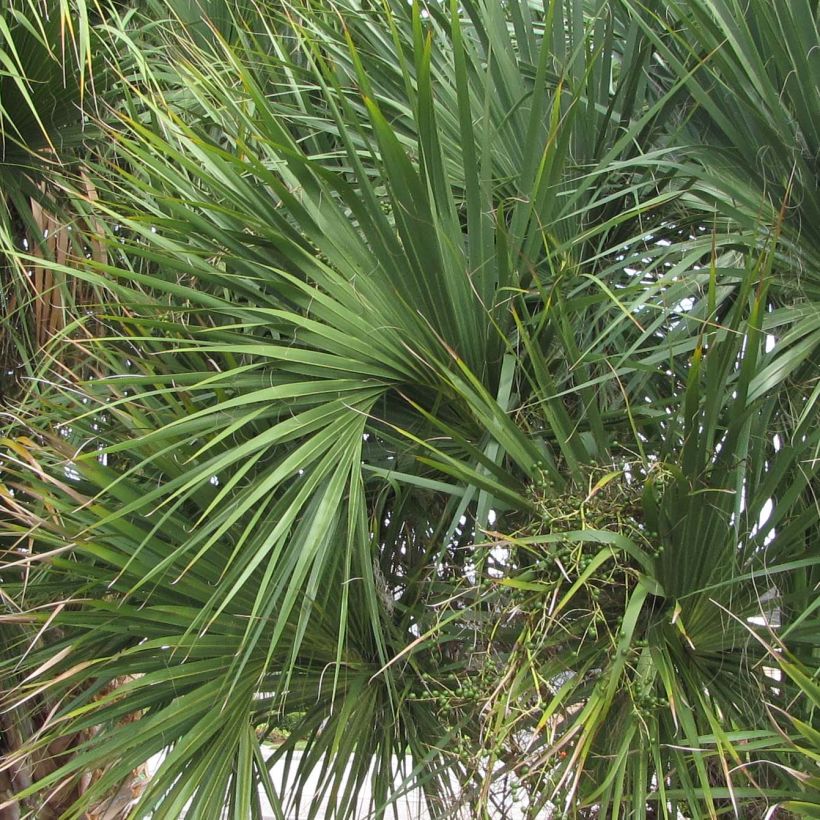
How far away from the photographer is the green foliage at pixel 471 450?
1.40 metres

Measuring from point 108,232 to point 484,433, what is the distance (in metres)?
0.99

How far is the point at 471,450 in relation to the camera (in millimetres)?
1473

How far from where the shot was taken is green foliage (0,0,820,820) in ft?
4.60

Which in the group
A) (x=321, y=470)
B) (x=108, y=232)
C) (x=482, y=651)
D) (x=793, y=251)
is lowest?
(x=482, y=651)

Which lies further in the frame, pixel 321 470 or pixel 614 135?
pixel 614 135

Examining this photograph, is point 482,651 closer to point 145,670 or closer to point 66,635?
point 145,670

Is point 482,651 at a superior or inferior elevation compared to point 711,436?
inferior

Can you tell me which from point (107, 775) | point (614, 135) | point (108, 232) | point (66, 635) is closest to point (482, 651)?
point (107, 775)

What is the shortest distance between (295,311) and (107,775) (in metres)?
0.95

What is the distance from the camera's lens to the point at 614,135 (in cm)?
182

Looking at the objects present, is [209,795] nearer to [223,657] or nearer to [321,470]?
[223,657]

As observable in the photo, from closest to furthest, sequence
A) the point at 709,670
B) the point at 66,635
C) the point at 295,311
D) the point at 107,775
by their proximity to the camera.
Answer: the point at 709,670
the point at 107,775
the point at 295,311
the point at 66,635

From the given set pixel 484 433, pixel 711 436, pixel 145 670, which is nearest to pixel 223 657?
pixel 145 670

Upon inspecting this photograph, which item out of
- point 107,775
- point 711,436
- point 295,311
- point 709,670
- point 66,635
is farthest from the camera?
point 66,635
